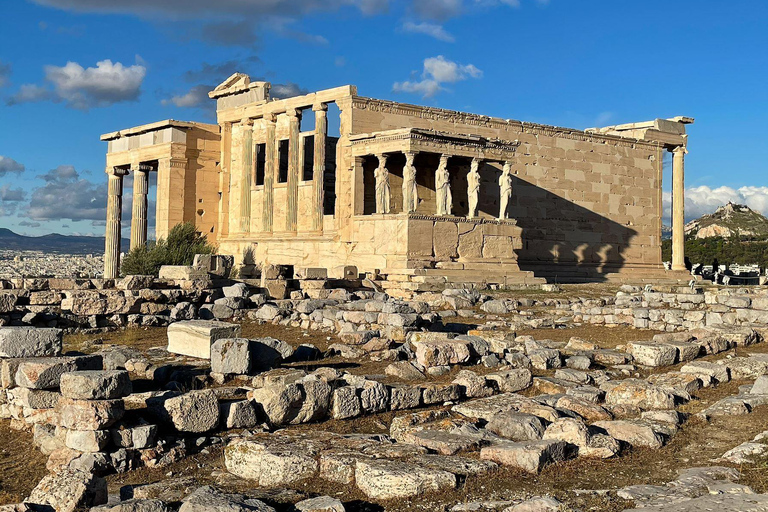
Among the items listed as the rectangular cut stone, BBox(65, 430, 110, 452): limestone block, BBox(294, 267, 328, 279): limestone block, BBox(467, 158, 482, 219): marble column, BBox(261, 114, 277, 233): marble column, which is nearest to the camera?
BBox(65, 430, 110, 452): limestone block

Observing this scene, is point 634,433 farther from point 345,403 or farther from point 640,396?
point 345,403

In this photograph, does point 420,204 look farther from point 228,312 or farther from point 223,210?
point 228,312

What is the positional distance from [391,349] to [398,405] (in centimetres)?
337

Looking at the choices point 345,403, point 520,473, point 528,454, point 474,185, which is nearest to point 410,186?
→ point 474,185

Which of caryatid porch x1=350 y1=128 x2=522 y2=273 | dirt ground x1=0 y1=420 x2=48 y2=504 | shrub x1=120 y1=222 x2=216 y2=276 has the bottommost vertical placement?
dirt ground x1=0 y1=420 x2=48 y2=504

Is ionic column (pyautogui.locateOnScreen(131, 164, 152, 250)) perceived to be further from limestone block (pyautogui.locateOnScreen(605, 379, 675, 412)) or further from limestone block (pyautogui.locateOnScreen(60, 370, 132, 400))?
limestone block (pyautogui.locateOnScreen(605, 379, 675, 412))

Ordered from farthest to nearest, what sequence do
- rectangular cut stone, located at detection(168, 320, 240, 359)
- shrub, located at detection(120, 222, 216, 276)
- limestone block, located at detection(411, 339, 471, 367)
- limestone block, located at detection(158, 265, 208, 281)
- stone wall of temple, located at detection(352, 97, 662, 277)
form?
1. stone wall of temple, located at detection(352, 97, 662, 277)
2. shrub, located at detection(120, 222, 216, 276)
3. limestone block, located at detection(158, 265, 208, 281)
4. rectangular cut stone, located at detection(168, 320, 240, 359)
5. limestone block, located at detection(411, 339, 471, 367)

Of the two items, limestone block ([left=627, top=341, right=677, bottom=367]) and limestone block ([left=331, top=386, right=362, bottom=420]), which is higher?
limestone block ([left=627, top=341, right=677, bottom=367])

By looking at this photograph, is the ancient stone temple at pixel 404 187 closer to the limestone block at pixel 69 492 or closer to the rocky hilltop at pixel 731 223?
the limestone block at pixel 69 492

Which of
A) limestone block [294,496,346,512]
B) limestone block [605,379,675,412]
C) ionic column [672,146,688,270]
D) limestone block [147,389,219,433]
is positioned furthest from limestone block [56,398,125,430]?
ionic column [672,146,688,270]

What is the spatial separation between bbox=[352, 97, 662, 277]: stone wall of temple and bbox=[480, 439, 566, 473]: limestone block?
2001 centimetres

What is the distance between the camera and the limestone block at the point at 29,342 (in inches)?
354

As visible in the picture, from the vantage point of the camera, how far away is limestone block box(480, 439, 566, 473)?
6.18 m

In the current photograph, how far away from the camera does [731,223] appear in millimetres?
71938
